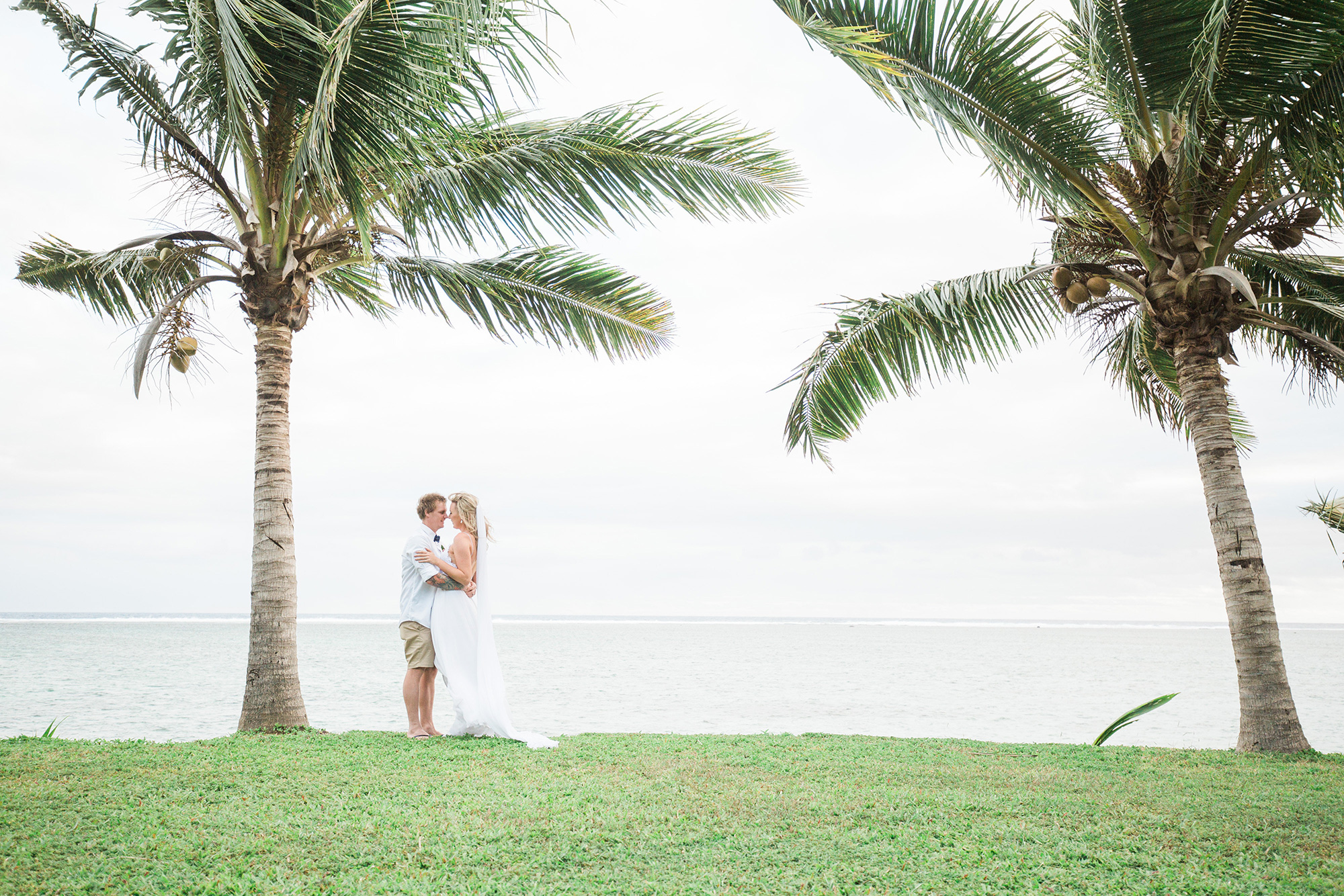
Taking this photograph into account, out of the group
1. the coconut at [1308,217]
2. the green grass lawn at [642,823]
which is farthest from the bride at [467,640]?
the coconut at [1308,217]

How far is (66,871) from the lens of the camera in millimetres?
2953

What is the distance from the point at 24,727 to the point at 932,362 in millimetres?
14117

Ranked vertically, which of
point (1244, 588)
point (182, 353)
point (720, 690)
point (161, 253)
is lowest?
point (720, 690)

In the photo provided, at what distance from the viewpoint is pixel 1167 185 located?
21.3 feet

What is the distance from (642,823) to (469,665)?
2.97 meters

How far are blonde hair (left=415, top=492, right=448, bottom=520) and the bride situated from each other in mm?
143

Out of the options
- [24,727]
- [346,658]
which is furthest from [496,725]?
[346,658]

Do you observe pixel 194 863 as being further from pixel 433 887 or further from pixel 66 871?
pixel 433 887

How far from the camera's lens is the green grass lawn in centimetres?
309

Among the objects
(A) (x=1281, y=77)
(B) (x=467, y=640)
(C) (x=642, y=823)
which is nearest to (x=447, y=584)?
(B) (x=467, y=640)

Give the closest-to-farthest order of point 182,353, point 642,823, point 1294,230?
point 642,823 < point 1294,230 < point 182,353

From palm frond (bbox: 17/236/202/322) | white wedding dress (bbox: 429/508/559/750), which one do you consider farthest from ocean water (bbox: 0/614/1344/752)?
palm frond (bbox: 17/236/202/322)

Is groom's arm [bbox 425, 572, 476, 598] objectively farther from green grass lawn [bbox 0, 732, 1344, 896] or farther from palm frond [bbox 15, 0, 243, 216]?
palm frond [bbox 15, 0, 243, 216]

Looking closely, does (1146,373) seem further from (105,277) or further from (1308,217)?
(105,277)
